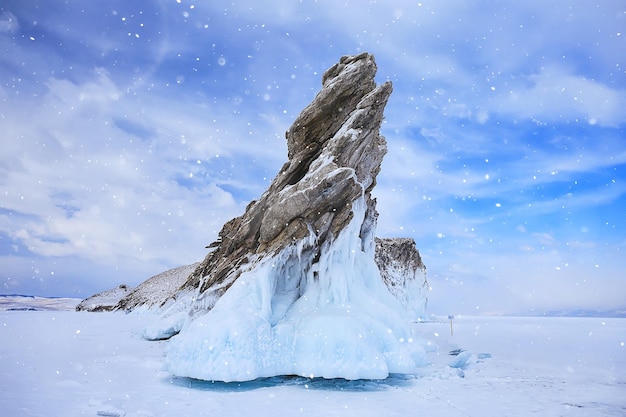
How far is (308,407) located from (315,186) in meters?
8.75

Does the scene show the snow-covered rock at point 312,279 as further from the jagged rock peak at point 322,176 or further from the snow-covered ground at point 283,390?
the snow-covered ground at point 283,390

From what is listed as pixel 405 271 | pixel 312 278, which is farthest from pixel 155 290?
pixel 312 278

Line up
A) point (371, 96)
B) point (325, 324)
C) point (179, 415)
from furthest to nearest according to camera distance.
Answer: point (371, 96)
point (325, 324)
point (179, 415)

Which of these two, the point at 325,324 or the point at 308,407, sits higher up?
the point at 325,324

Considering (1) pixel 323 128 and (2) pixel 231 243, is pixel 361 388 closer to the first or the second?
(2) pixel 231 243

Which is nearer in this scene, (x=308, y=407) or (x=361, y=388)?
(x=308, y=407)

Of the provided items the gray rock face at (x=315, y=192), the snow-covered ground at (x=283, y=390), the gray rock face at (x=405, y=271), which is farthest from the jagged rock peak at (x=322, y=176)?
the gray rock face at (x=405, y=271)

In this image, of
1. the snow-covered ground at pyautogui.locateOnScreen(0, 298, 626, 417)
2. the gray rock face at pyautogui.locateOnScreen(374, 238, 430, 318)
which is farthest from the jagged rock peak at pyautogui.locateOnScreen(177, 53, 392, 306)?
the gray rock face at pyautogui.locateOnScreen(374, 238, 430, 318)

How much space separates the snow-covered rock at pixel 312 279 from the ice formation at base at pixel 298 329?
0.13 feet

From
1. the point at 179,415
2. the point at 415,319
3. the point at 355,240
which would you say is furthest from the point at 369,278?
the point at 415,319

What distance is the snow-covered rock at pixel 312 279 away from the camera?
12266mm

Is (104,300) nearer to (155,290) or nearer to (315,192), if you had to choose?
(155,290)

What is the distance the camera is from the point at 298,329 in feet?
44.3

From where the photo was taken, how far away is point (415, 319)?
188 feet
